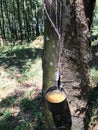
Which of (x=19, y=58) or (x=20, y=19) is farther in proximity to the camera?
(x=20, y=19)

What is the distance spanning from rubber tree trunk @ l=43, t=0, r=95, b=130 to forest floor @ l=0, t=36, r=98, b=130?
60 centimetres

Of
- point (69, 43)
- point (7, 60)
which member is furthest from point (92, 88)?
point (7, 60)

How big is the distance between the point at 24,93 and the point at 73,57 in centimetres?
234

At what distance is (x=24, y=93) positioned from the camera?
5254 mm

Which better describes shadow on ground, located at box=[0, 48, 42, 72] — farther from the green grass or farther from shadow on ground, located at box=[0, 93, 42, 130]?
shadow on ground, located at box=[0, 93, 42, 130]

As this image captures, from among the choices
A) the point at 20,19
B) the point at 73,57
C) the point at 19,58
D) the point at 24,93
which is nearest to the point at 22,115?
the point at 24,93

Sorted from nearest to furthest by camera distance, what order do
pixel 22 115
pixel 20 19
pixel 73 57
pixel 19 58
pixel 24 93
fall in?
pixel 73 57 → pixel 22 115 → pixel 24 93 → pixel 19 58 → pixel 20 19

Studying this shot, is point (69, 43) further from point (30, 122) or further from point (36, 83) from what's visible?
point (36, 83)

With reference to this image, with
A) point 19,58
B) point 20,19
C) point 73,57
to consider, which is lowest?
point 20,19

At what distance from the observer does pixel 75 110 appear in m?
3.28

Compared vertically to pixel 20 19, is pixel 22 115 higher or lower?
higher

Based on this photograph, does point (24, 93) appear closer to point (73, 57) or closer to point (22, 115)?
point (22, 115)

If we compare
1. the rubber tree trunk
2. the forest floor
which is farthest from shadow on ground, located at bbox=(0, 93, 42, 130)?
the rubber tree trunk

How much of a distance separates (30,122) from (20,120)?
0.31 metres
